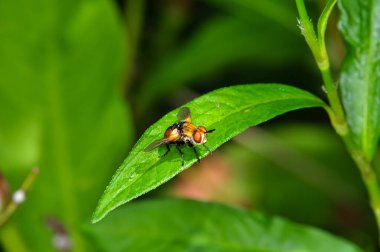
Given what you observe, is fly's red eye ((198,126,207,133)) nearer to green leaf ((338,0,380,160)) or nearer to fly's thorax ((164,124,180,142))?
fly's thorax ((164,124,180,142))

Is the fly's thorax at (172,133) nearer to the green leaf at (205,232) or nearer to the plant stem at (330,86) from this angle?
the plant stem at (330,86)

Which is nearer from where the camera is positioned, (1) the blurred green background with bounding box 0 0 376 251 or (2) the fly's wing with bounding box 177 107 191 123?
(2) the fly's wing with bounding box 177 107 191 123

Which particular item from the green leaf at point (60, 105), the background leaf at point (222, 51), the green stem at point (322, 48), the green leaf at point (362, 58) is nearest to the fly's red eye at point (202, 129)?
the green stem at point (322, 48)

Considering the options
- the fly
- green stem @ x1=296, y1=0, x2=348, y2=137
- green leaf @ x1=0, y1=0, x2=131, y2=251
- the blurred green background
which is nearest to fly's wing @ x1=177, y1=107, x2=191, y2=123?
the fly

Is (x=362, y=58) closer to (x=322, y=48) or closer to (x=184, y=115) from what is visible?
(x=322, y=48)

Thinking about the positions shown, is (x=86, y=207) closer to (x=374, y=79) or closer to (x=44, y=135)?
(x=44, y=135)

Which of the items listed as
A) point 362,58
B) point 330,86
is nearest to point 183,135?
point 330,86
